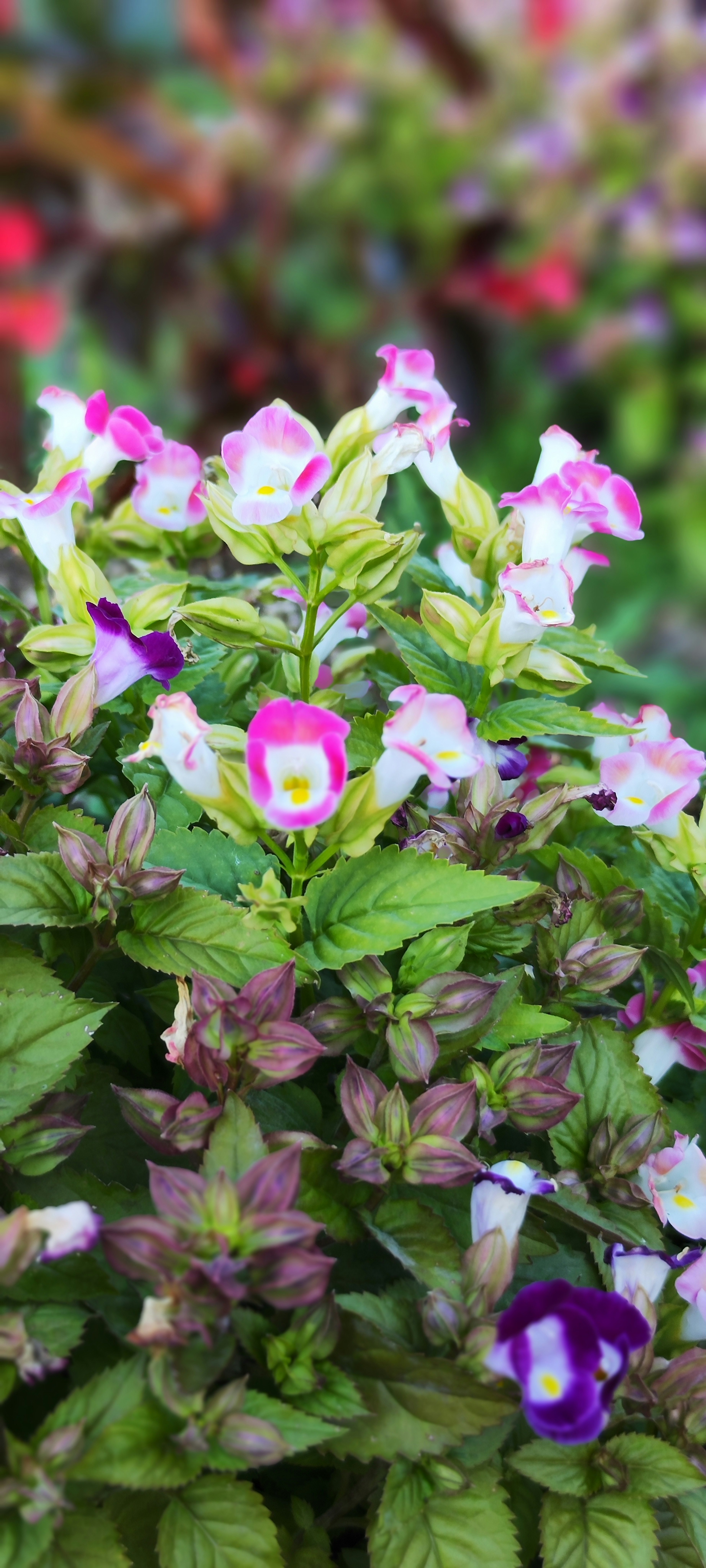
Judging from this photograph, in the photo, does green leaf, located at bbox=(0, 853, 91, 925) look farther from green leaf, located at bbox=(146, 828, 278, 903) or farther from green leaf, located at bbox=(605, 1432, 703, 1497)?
green leaf, located at bbox=(605, 1432, 703, 1497)

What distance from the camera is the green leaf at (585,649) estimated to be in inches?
29.4

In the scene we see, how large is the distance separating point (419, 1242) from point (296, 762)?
0.22 m

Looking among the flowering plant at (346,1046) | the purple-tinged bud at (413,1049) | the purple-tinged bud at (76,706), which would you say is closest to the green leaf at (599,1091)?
the flowering plant at (346,1046)

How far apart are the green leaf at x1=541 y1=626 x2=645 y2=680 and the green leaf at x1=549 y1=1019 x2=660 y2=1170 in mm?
212

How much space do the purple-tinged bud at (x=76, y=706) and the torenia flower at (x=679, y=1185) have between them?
0.38 meters

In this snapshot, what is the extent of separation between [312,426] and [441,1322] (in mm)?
491

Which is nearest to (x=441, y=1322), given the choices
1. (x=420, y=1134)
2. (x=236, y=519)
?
(x=420, y=1134)

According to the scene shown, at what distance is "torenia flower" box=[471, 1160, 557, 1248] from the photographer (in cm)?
56

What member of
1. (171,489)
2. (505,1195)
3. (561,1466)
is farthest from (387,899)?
(171,489)

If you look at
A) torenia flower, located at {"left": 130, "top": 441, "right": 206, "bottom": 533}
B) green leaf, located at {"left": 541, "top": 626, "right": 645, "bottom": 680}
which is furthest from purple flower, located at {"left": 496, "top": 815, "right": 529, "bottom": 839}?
torenia flower, located at {"left": 130, "top": 441, "right": 206, "bottom": 533}

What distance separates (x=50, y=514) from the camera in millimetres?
745

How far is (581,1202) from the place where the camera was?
2.02 feet

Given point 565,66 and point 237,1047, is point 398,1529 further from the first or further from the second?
point 565,66

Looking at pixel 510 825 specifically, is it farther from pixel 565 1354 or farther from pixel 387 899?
pixel 565 1354
